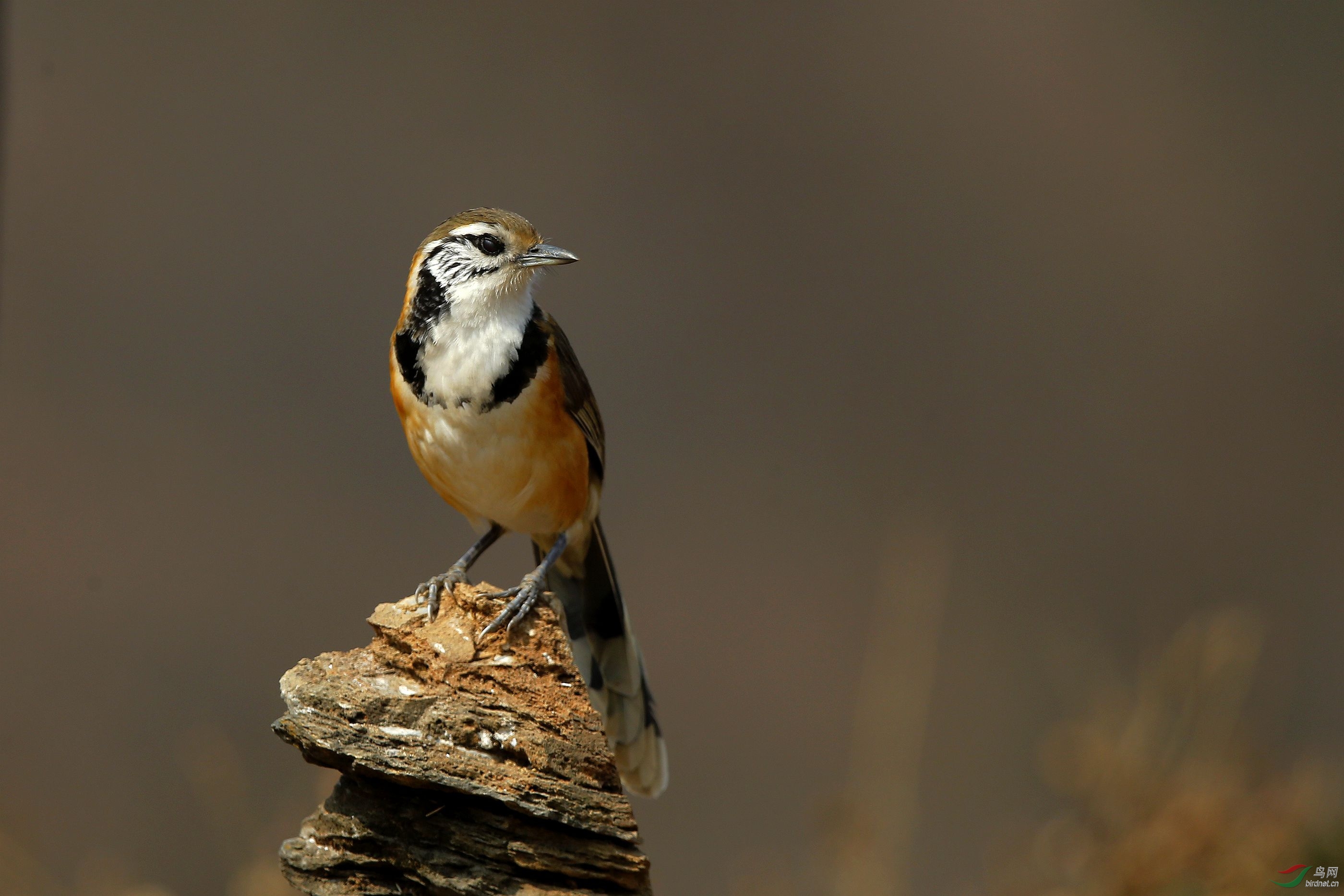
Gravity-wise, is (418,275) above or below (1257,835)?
above

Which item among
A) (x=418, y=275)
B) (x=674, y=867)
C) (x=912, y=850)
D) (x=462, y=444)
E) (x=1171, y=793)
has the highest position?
(x=418, y=275)

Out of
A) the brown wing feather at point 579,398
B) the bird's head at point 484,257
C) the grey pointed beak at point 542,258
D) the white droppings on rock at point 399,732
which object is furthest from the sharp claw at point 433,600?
the grey pointed beak at point 542,258

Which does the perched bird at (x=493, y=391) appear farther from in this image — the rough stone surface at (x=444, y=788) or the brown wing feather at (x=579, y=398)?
the rough stone surface at (x=444, y=788)

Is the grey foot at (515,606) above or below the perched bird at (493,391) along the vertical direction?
below

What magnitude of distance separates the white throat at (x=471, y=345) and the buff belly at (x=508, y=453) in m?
0.09

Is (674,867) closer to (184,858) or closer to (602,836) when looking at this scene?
(184,858)

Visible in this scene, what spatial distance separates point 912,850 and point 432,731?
717 cm

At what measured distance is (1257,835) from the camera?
5.35 metres

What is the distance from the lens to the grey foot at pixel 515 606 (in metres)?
4.22

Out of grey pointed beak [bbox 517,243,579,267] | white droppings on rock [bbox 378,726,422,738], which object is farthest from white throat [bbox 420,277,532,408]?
white droppings on rock [bbox 378,726,422,738]

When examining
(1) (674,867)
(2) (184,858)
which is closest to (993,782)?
(1) (674,867)

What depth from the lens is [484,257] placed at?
4.77 metres

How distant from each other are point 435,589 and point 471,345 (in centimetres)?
100

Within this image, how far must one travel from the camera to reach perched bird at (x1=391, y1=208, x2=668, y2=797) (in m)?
4.63
